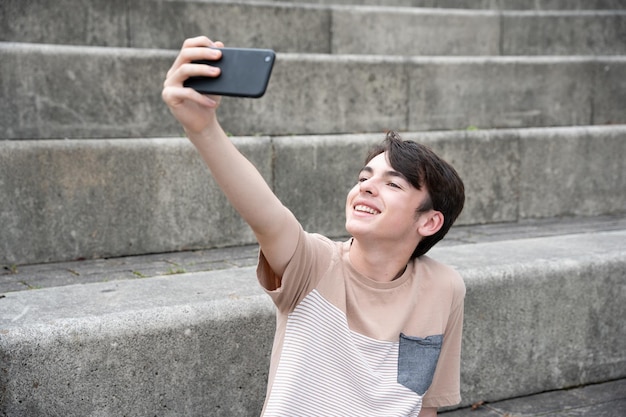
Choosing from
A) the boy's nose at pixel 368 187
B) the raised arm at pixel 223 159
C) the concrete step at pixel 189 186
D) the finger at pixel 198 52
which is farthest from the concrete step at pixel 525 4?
the finger at pixel 198 52

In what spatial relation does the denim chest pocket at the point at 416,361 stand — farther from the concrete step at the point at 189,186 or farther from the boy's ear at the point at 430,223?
the concrete step at the point at 189,186

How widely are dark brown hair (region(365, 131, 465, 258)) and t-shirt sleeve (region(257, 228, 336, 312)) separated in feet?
0.99

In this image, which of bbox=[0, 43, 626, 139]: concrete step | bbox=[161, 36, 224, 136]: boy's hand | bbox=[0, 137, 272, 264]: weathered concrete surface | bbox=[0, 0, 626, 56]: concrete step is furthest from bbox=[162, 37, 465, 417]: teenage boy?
bbox=[0, 0, 626, 56]: concrete step

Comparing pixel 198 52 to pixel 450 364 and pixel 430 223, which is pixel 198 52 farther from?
pixel 450 364

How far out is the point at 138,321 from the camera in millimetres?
2449

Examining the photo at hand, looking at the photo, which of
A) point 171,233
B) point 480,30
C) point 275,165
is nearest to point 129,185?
point 171,233

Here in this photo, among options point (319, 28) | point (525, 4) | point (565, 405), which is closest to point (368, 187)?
point (565, 405)

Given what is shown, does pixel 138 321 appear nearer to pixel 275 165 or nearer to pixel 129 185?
pixel 129 185

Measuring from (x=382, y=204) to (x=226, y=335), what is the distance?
86cm

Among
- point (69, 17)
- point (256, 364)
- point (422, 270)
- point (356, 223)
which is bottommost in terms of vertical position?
point (256, 364)

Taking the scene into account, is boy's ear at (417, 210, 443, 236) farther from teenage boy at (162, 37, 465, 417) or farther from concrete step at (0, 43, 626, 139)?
concrete step at (0, 43, 626, 139)

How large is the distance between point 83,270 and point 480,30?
419cm

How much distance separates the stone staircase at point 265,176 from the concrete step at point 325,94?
1 centimetres

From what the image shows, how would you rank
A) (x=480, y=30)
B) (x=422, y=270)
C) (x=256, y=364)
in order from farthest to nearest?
(x=480, y=30) → (x=256, y=364) → (x=422, y=270)
